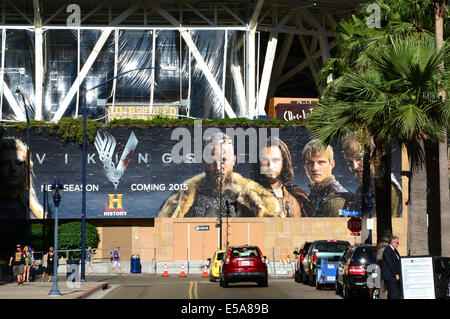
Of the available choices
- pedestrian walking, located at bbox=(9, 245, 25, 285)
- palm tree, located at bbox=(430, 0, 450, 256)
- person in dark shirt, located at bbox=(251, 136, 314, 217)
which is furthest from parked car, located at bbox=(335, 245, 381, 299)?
person in dark shirt, located at bbox=(251, 136, 314, 217)

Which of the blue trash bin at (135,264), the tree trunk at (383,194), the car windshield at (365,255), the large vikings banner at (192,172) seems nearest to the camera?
the tree trunk at (383,194)

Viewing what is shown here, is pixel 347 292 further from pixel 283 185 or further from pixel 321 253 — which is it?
pixel 283 185

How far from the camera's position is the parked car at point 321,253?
114ft

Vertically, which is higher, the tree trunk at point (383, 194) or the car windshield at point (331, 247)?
the tree trunk at point (383, 194)

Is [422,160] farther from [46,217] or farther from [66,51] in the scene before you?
[66,51]

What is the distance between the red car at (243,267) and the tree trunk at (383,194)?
907cm

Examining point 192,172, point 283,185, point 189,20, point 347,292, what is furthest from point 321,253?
point 189,20

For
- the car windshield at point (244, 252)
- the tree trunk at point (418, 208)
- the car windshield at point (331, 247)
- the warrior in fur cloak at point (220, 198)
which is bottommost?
the car windshield at point (244, 252)

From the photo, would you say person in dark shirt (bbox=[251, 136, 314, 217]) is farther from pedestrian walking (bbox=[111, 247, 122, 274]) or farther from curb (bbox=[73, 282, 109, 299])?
curb (bbox=[73, 282, 109, 299])

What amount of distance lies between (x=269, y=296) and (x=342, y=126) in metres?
7.28

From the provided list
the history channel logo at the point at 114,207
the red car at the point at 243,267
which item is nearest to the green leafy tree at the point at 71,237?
the history channel logo at the point at 114,207

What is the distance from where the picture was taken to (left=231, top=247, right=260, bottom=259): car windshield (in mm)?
36312

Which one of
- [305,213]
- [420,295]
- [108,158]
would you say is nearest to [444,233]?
[420,295]

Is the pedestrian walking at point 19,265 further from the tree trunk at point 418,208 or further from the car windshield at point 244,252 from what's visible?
the tree trunk at point 418,208
